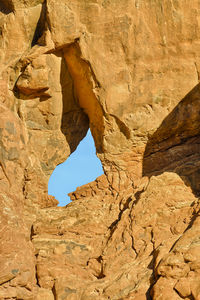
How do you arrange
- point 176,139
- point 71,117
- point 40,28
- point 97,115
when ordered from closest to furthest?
point 176,139
point 97,115
point 40,28
point 71,117

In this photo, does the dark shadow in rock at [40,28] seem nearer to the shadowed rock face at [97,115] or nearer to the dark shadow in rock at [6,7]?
the shadowed rock face at [97,115]

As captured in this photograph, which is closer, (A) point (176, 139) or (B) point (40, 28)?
(A) point (176, 139)

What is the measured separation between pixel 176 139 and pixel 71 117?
2275mm

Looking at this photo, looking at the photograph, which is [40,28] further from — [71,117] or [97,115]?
[97,115]

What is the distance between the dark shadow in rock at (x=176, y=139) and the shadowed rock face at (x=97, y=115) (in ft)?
0.07

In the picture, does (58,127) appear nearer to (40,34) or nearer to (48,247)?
(40,34)

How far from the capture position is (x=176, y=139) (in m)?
12.5

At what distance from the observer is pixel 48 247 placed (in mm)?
11125

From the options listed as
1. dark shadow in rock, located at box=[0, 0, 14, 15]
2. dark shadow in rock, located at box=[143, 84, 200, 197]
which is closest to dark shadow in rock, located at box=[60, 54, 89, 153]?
dark shadow in rock, located at box=[143, 84, 200, 197]

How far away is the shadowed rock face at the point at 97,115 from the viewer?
1106cm

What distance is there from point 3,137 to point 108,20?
325cm

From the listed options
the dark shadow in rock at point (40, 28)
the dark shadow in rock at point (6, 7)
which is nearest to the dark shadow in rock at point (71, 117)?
the dark shadow in rock at point (40, 28)

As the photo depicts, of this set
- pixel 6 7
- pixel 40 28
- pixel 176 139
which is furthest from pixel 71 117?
pixel 6 7

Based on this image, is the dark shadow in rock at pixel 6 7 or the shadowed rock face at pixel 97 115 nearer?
the shadowed rock face at pixel 97 115
